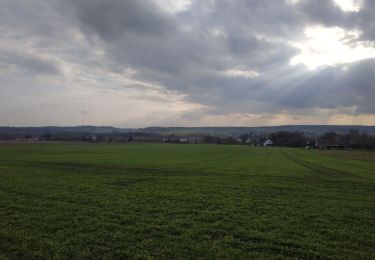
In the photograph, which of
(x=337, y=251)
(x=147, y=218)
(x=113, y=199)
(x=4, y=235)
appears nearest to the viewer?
(x=337, y=251)

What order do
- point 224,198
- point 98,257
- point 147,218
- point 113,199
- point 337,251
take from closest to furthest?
point 98,257 → point 337,251 → point 147,218 → point 113,199 → point 224,198

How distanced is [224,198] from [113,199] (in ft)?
19.8

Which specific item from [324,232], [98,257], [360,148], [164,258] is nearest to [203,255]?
[164,258]

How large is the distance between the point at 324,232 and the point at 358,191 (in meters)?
12.6

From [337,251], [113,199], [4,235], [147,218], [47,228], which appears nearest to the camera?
[337,251]

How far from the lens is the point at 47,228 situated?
11.0 m

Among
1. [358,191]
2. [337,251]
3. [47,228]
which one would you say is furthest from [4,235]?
[358,191]

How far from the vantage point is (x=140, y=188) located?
20.7 m

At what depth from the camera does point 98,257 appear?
28.1 feet

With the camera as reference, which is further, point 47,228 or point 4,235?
point 47,228

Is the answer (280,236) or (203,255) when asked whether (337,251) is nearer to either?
(280,236)

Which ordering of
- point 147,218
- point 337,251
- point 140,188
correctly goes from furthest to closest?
point 140,188 → point 147,218 → point 337,251

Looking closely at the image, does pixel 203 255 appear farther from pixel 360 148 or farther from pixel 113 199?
pixel 360 148

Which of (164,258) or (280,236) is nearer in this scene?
(164,258)
